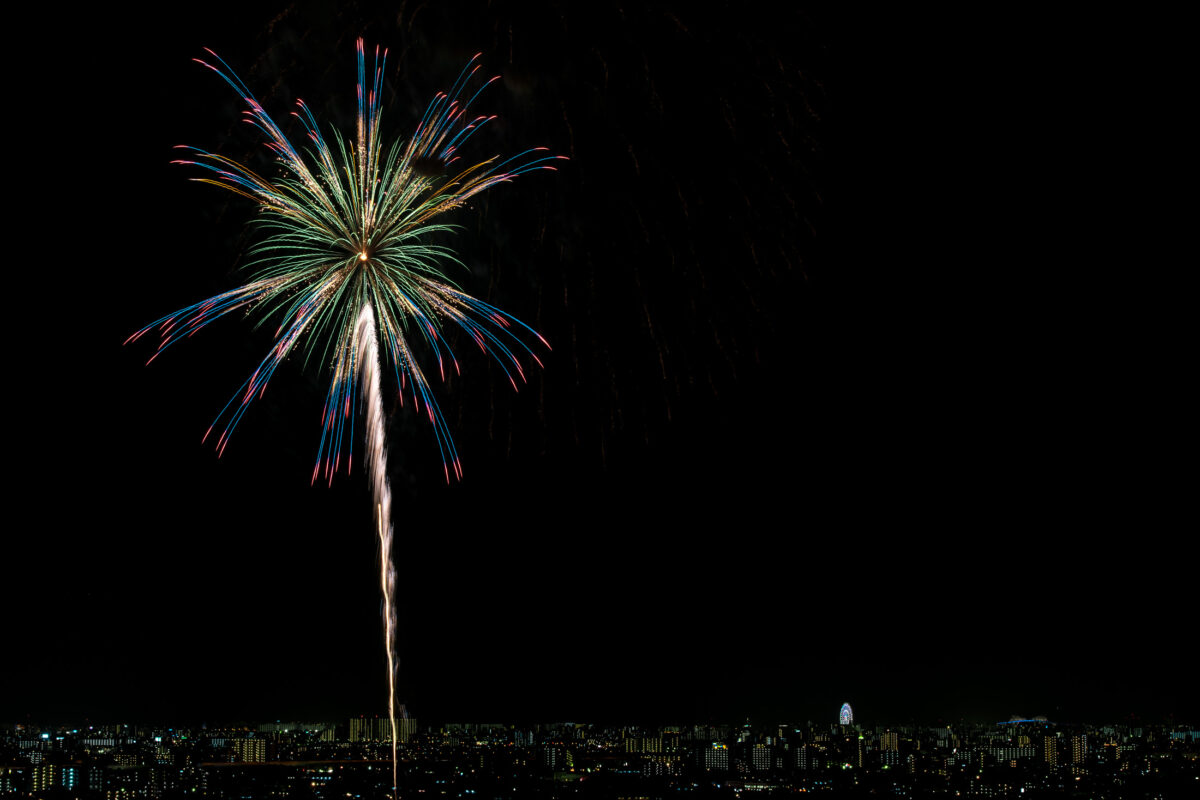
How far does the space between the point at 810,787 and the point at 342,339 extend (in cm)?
5581

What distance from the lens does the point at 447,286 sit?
973cm

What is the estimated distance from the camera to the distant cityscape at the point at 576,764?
47594 millimetres

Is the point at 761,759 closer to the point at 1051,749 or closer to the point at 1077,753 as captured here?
the point at 1077,753

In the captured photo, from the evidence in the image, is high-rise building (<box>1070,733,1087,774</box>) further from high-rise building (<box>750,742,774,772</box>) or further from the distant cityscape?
high-rise building (<box>750,742,774,772</box>)

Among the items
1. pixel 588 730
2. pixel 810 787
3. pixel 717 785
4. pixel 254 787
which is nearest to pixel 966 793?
pixel 810 787

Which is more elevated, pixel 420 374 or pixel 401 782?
pixel 420 374

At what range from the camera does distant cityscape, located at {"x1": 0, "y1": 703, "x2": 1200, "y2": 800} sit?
47.6 meters

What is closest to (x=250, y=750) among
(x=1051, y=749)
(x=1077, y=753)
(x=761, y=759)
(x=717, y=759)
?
(x=717, y=759)

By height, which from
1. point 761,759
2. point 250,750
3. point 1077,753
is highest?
point 250,750

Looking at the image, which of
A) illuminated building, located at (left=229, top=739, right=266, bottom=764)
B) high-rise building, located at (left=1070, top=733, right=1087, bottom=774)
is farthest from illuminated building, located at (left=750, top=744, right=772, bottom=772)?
illuminated building, located at (left=229, top=739, right=266, bottom=764)

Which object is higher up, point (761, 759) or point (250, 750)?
point (250, 750)

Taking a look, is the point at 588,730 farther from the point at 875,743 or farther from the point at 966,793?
the point at 966,793

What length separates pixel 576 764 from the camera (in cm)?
6600

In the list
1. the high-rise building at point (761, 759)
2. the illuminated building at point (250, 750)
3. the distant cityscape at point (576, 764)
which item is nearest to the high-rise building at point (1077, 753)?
the distant cityscape at point (576, 764)
